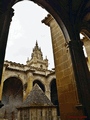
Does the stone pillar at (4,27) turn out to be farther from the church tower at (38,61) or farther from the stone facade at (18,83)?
the church tower at (38,61)

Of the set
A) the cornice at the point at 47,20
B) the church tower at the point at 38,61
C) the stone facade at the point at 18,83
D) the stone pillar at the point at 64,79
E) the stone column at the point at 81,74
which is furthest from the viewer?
the church tower at the point at 38,61

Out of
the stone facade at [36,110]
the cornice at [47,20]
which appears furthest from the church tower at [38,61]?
the cornice at [47,20]

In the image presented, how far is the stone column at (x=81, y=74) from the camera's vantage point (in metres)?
3.44

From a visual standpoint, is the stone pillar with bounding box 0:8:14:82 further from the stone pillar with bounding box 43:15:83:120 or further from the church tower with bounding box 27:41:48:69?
the church tower with bounding box 27:41:48:69

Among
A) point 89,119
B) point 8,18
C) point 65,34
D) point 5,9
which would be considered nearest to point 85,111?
point 89,119

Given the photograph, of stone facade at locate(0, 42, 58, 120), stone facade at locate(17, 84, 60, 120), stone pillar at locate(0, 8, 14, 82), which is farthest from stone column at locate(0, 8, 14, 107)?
stone facade at locate(0, 42, 58, 120)

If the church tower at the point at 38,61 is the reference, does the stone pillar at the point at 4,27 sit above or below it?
below

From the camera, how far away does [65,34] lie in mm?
4613

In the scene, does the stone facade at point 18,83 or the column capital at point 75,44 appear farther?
the stone facade at point 18,83

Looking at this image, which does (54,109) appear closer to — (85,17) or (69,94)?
(69,94)

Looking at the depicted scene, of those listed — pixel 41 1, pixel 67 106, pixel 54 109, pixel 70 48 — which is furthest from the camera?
pixel 54 109

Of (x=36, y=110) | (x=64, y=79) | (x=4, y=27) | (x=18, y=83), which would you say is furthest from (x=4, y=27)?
(x=18, y=83)

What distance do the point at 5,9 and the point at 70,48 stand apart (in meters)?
2.37

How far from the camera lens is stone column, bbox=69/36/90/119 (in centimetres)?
344
